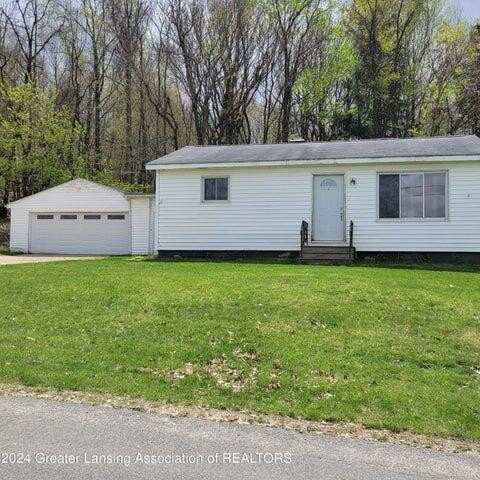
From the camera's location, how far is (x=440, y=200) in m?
15.4

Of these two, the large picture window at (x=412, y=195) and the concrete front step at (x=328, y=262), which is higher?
the large picture window at (x=412, y=195)

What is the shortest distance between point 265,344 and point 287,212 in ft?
33.0

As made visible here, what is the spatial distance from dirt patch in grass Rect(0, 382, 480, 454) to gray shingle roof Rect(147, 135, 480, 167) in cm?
1192

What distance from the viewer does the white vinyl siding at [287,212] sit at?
15227 mm

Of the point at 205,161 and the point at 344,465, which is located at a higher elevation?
the point at 205,161

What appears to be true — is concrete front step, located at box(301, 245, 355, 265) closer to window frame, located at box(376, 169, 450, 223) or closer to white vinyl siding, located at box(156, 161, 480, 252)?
white vinyl siding, located at box(156, 161, 480, 252)

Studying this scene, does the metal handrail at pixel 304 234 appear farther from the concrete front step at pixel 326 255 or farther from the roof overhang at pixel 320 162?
the roof overhang at pixel 320 162

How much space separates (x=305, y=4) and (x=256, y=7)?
109 inches

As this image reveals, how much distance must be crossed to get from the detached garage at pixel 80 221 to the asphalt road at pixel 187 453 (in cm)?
1689

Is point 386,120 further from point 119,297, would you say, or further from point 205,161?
point 119,297

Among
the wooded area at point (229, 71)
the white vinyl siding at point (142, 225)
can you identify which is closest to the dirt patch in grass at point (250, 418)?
the white vinyl siding at point (142, 225)

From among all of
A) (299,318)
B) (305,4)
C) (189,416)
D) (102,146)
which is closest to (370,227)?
(299,318)

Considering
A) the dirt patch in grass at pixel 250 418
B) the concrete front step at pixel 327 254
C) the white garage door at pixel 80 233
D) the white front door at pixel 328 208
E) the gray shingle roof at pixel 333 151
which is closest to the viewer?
the dirt patch in grass at pixel 250 418

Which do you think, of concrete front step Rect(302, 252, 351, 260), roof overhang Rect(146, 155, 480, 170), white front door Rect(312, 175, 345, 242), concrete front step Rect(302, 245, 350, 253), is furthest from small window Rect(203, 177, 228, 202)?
concrete front step Rect(302, 252, 351, 260)
